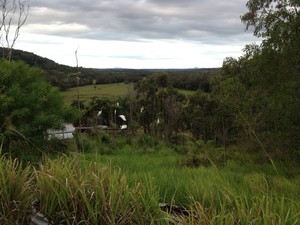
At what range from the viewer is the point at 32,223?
12.0 feet

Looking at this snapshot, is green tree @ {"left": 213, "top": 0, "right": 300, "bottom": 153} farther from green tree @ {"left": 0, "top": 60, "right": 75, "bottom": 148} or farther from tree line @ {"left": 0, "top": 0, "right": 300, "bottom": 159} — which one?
green tree @ {"left": 0, "top": 60, "right": 75, "bottom": 148}

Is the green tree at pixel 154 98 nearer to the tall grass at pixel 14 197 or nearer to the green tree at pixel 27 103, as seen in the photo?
the green tree at pixel 27 103

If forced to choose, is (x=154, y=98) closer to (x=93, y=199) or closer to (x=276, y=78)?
(x=276, y=78)

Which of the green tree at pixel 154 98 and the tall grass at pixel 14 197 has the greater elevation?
the tall grass at pixel 14 197

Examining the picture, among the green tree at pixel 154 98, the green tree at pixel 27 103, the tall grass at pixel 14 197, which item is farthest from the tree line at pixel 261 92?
the green tree at pixel 154 98

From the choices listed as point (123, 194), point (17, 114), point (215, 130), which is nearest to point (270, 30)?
point (17, 114)

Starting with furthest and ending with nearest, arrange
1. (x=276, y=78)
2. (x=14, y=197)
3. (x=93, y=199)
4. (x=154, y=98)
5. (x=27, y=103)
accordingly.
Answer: (x=154, y=98) → (x=276, y=78) → (x=27, y=103) → (x=14, y=197) → (x=93, y=199)

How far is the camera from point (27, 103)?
6.77 meters

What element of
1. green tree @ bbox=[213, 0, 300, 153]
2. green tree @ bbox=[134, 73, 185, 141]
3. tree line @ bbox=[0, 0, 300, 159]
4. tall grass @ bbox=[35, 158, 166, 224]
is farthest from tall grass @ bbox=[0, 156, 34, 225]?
green tree @ bbox=[134, 73, 185, 141]

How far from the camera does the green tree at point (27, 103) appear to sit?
657 cm

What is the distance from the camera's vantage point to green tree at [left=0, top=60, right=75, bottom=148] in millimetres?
6566

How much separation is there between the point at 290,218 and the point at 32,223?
2.14 m

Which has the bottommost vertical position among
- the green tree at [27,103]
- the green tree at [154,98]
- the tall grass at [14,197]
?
the green tree at [154,98]

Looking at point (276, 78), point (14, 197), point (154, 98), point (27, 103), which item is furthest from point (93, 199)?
point (154, 98)
